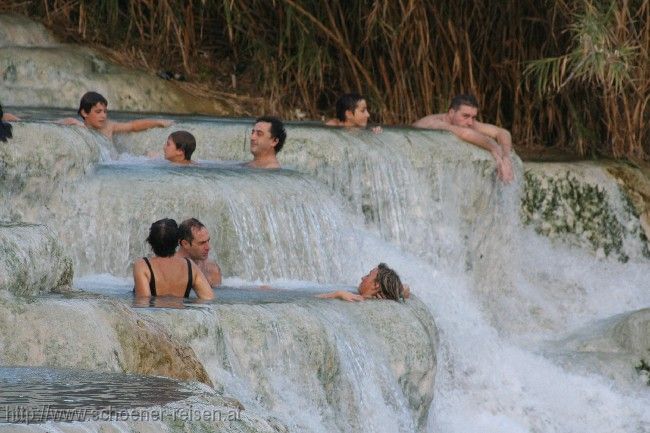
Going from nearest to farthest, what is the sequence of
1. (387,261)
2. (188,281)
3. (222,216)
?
(188,281) < (222,216) < (387,261)

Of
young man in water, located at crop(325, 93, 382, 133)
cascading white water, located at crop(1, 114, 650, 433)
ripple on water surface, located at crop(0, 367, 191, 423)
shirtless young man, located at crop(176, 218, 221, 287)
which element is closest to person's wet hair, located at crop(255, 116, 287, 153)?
cascading white water, located at crop(1, 114, 650, 433)

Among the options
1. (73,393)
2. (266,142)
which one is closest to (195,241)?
(266,142)

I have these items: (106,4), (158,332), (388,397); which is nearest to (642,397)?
(388,397)

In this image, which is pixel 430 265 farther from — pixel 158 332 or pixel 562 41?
pixel 158 332

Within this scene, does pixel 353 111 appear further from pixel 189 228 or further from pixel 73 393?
pixel 73 393

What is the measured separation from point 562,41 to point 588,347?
186 inches

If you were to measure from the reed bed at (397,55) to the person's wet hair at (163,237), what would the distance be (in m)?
6.63

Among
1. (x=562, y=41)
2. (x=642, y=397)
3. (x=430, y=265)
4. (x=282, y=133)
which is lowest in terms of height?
(x=642, y=397)

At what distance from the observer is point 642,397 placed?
11898 mm

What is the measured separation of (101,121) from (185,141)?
760mm

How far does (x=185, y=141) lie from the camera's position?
1184cm

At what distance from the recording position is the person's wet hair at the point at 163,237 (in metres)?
9.55

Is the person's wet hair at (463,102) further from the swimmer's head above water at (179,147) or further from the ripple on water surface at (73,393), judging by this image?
the ripple on water surface at (73,393)

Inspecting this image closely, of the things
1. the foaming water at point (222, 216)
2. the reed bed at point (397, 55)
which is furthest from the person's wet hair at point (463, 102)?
the foaming water at point (222, 216)
